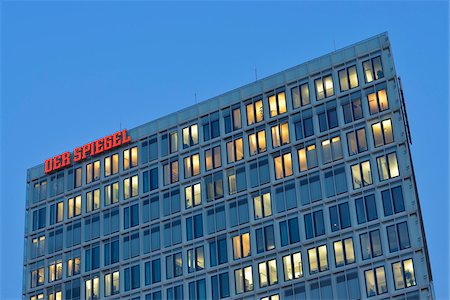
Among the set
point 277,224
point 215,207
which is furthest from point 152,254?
point 277,224

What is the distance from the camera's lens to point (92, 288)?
109m

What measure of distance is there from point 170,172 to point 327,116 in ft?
67.5

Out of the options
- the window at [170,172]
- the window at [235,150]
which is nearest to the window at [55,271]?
the window at [170,172]

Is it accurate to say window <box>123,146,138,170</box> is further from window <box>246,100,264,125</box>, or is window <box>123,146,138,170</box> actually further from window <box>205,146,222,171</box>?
window <box>246,100,264,125</box>

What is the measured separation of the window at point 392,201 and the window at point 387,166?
4.80 ft

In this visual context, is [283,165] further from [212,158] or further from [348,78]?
[348,78]

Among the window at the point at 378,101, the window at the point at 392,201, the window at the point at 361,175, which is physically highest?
the window at the point at 378,101

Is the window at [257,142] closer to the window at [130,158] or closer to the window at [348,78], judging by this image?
the window at [348,78]

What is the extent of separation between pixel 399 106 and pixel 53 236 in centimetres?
4649

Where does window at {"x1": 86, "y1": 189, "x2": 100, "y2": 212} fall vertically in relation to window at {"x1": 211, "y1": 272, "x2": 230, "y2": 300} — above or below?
above

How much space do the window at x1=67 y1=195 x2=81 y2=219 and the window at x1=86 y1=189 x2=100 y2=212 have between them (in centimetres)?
141

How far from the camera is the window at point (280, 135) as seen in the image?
101 m

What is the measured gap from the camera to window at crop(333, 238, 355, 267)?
92.1 metres

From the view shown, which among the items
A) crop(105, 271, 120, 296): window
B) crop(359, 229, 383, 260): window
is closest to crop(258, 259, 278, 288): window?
crop(359, 229, 383, 260): window
